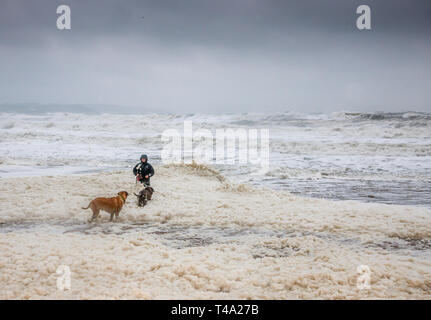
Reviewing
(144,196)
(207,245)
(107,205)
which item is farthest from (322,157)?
(107,205)

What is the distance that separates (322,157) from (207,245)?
53.5ft

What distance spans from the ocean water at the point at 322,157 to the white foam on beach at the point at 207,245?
3257 mm

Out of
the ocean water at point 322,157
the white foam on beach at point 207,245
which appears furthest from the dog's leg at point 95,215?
the ocean water at point 322,157

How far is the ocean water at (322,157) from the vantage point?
11875mm

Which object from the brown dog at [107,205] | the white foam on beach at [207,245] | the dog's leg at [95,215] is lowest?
the white foam on beach at [207,245]

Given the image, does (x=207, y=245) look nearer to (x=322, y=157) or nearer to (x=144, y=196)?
(x=144, y=196)

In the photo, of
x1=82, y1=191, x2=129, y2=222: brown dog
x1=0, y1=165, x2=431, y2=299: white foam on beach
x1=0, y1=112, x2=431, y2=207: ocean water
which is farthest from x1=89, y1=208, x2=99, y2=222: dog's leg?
x1=0, y1=112, x2=431, y2=207: ocean water

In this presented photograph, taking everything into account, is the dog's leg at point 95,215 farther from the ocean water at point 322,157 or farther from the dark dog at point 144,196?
the ocean water at point 322,157

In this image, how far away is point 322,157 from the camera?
67.7 ft

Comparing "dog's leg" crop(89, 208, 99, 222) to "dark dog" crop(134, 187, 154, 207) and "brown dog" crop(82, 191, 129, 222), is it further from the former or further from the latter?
"dark dog" crop(134, 187, 154, 207)

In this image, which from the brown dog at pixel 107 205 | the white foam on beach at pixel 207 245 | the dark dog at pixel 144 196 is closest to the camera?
the white foam on beach at pixel 207 245

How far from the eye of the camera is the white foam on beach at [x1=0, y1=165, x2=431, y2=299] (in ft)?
13.1
